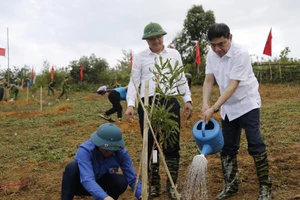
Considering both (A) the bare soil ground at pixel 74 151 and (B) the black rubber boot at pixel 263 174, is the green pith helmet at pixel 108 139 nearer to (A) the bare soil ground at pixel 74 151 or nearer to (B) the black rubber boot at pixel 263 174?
(A) the bare soil ground at pixel 74 151

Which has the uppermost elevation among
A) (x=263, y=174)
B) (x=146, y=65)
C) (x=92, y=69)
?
(x=92, y=69)

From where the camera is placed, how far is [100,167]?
2893 mm

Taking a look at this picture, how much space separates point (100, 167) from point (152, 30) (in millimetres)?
1215

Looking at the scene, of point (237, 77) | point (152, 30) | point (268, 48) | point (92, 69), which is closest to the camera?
point (237, 77)

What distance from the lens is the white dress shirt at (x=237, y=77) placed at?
9.52ft

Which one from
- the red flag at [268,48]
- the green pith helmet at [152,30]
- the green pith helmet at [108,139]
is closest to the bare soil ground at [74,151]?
the green pith helmet at [108,139]

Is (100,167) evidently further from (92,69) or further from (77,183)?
(92,69)

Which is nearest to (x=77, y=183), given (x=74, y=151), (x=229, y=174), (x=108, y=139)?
(x=108, y=139)

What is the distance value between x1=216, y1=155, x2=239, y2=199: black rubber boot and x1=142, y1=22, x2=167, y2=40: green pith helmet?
1217 millimetres

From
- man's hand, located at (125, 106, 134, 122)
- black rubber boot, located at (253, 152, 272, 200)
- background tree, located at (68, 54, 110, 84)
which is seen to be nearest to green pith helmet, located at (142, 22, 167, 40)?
man's hand, located at (125, 106, 134, 122)

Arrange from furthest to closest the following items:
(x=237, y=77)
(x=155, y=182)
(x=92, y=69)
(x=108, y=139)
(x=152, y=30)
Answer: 1. (x=92, y=69)
2. (x=155, y=182)
3. (x=152, y=30)
4. (x=237, y=77)
5. (x=108, y=139)

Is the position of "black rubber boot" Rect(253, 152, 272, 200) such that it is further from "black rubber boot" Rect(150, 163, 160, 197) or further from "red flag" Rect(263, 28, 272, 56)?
"red flag" Rect(263, 28, 272, 56)

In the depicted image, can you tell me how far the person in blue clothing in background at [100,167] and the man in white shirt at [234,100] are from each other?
0.70m

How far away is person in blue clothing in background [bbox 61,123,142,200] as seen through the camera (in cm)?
268
